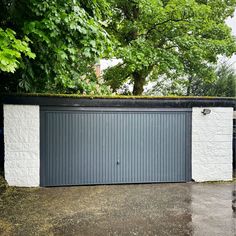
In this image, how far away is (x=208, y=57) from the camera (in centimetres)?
1221

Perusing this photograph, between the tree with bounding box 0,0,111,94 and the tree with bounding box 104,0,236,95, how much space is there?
12.6ft

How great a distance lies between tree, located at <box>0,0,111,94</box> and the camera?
5285mm

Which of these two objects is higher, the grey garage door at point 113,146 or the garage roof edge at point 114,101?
the garage roof edge at point 114,101

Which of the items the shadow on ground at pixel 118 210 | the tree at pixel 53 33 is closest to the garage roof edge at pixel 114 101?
the tree at pixel 53 33

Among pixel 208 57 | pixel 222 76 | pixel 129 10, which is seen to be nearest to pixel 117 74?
pixel 129 10

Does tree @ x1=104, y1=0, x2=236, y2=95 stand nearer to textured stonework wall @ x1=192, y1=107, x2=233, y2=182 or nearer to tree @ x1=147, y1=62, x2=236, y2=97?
textured stonework wall @ x1=192, y1=107, x2=233, y2=182

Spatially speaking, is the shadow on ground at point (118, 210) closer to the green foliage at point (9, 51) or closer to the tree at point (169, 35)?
the green foliage at point (9, 51)

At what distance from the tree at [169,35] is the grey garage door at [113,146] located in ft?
11.6

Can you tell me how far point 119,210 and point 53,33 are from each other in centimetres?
358

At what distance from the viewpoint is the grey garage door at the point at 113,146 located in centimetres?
692

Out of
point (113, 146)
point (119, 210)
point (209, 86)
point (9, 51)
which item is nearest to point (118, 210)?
point (119, 210)

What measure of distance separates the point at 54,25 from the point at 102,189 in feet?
12.6

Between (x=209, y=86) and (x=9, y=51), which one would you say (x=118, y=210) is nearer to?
(x=9, y=51)

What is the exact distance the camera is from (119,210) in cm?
516
